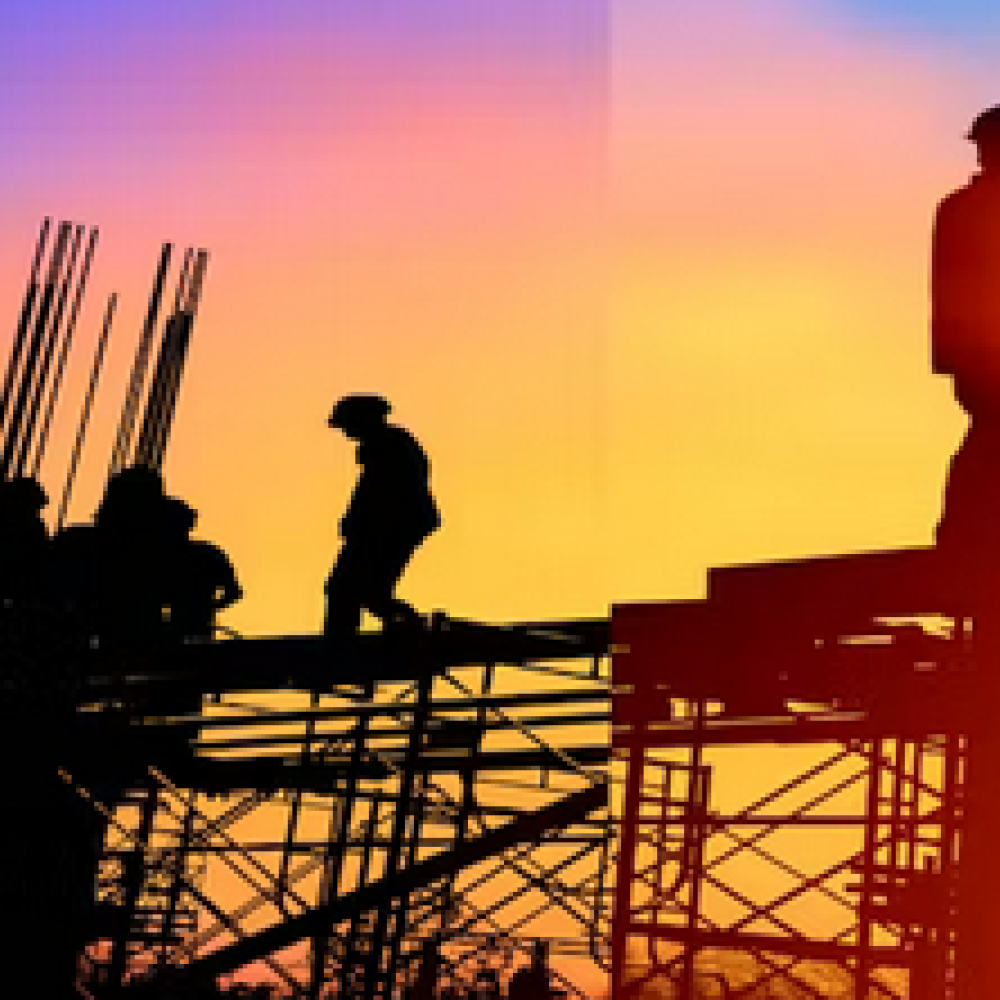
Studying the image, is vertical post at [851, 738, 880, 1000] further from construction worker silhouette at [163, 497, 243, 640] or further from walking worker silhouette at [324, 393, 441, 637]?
construction worker silhouette at [163, 497, 243, 640]

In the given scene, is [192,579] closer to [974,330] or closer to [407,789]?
[407,789]

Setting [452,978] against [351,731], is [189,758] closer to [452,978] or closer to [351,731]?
[351,731]

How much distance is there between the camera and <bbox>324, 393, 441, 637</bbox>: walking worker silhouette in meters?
12.3

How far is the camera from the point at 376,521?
40.3 ft

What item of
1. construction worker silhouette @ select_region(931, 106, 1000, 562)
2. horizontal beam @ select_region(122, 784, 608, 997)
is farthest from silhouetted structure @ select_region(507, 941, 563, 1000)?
construction worker silhouette @ select_region(931, 106, 1000, 562)

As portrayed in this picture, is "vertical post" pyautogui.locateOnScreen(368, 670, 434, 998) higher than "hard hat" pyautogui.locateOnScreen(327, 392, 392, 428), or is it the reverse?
"hard hat" pyautogui.locateOnScreen(327, 392, 392, 428)

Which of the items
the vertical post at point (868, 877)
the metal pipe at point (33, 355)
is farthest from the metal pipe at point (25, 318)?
the vertical post at point (868, 877)

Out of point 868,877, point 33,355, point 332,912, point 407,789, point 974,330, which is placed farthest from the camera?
point 33,355

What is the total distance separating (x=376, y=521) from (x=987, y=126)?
20.8 ft

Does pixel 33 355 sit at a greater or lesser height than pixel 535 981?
greater

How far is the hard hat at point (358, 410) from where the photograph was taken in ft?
40.0

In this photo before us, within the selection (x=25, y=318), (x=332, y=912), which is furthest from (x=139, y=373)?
(x=332, y=912)

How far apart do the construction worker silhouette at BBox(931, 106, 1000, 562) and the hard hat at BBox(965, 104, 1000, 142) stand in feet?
0.13

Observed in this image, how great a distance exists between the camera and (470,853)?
10266 millimetres
